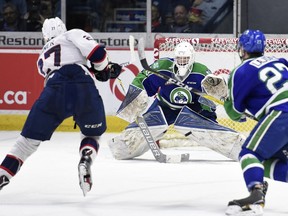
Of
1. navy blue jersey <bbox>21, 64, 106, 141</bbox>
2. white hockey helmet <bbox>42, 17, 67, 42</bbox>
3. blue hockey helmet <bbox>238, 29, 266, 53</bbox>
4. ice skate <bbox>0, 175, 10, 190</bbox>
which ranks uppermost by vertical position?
blue hockey helmet <bbox>238, 29, 266, 53</bbox>

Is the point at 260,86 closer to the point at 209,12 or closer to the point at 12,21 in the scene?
the point at 209,12

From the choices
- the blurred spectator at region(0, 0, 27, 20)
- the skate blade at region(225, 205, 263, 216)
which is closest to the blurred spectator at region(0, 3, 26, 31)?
the blurred spectator at region(0, 0, 27, 20)

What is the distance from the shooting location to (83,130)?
5238 mm

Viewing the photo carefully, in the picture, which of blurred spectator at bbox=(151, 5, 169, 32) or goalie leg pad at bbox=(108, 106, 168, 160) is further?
blurred spectator at bbox=(151, 5, 169, 32)

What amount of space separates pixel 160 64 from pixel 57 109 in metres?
1.89

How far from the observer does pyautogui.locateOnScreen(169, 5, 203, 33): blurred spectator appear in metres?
9.45

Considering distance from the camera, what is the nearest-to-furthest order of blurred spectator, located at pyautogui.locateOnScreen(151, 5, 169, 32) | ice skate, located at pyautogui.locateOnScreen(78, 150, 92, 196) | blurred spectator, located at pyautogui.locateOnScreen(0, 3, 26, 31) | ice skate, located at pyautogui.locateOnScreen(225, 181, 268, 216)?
1. ice skate, located at pyautogui.locateOnScreen(225, 181, 268, 216)
2. ice skate, located at pyautogui.locateOnScreen(78, 150, 92, 196)
3. blurred spectator, located at pyautogui.locateOnScreen(151, 5, 169, 32)
4. blurred spectator, located at pyautogui.locateOnScreen(0, 3, 26, 31)

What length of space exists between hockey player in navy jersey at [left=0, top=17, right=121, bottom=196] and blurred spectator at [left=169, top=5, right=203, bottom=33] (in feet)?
13.7

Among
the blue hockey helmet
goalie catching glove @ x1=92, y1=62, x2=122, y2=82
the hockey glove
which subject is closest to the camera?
the blue hockey helmet

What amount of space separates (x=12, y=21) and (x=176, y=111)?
3.15 m

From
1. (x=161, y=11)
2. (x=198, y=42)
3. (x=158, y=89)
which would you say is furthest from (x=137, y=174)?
(x=161, y=11)

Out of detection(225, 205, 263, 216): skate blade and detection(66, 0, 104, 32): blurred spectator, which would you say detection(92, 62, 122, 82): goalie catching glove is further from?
detection(66, 0, 104, 32): blurred spectator

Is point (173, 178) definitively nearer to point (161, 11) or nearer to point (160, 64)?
point (160, 64)

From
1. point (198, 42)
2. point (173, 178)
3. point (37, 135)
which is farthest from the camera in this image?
point (198, 42)
